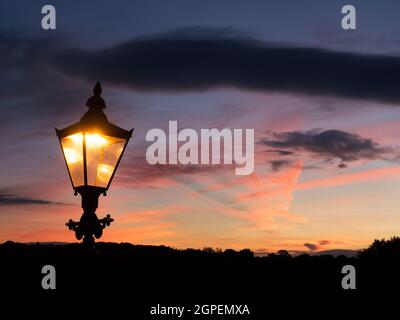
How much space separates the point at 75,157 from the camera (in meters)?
8.00

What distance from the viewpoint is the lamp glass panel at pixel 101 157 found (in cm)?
795

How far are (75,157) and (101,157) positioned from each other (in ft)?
1.09

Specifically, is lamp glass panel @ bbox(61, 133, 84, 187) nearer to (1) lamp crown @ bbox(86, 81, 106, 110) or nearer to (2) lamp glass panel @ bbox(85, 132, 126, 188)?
(2) lamp glass panel @ bbox(85, 132, 126, 188)

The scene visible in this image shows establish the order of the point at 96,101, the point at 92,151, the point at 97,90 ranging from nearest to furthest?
the point at 92,151, the point at 96,101, the point at 97,90

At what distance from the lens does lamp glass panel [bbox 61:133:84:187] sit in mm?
7980

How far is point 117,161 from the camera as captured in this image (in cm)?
807

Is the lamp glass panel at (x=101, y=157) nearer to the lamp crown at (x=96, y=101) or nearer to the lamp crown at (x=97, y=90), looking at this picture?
the lamp crown at (x=96, y=101)

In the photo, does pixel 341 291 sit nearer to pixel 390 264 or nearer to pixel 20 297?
pixel 390 264

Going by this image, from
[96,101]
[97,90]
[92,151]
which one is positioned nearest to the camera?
[92,151]

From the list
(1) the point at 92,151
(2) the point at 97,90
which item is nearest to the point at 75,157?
(1) the point at 92,151

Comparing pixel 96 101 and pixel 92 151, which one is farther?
pixel 96 101

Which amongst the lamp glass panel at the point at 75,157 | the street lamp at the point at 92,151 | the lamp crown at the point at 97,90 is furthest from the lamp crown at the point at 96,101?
the lamp glass panel at the point at 75,157

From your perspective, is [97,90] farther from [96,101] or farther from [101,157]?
[101,157]
